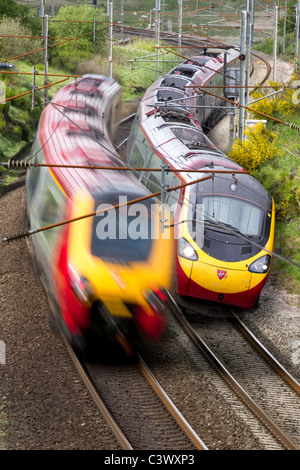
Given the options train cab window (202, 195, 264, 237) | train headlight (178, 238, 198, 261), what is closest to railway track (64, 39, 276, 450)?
train headlight (178, 238, 198, 261)

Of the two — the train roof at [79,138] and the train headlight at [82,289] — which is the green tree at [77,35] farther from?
the train headlight at [82,289]

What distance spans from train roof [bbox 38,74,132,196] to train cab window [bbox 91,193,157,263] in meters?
0.83

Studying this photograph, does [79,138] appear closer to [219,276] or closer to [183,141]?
[183,141]

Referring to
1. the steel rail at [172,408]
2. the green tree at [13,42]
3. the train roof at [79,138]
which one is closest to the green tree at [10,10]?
the green tree at [13,42]

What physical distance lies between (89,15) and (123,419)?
44138 millimetres

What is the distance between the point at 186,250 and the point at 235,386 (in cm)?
325

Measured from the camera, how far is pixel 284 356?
14.6m

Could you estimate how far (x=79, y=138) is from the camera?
1769 cm

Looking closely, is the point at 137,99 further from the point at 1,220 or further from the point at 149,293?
the point at 149,293

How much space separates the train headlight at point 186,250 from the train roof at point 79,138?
1826 mm

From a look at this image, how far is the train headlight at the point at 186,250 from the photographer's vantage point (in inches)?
587

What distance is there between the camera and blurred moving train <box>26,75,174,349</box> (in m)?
12.5
